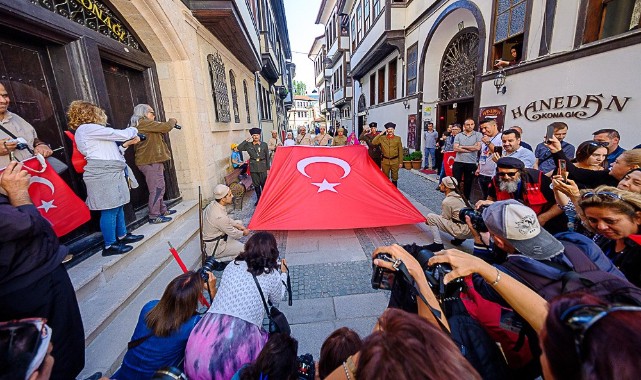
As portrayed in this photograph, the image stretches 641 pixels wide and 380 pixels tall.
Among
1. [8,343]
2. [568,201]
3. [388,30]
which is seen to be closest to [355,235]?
[568,201]

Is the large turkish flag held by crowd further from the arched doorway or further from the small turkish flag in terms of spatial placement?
the arched doorway

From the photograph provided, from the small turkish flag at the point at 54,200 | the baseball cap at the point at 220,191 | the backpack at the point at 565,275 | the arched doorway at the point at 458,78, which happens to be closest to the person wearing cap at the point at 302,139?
→ the arched doorway at the point at 458,78

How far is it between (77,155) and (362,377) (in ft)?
11.3

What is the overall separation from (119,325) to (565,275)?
313 cm

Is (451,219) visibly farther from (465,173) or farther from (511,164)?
(465,173)

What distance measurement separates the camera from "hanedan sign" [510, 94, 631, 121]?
3.76 m

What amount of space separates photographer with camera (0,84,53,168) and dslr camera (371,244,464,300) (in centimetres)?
266

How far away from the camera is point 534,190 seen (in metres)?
2.55

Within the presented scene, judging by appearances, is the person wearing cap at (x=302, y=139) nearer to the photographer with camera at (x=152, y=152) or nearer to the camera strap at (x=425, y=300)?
the photographer with camera at (x=152, y=152)

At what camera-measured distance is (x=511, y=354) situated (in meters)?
1.21

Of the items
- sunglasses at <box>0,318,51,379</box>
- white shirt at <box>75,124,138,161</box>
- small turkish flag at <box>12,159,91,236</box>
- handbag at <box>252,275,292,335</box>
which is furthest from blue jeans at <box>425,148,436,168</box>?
sunglasses at <box>0,318,51,379</box>

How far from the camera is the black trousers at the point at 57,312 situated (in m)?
1.34

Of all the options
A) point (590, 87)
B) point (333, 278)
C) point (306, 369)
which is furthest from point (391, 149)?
point (306, 369)

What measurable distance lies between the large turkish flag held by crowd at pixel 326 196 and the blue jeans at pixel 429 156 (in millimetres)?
5196
